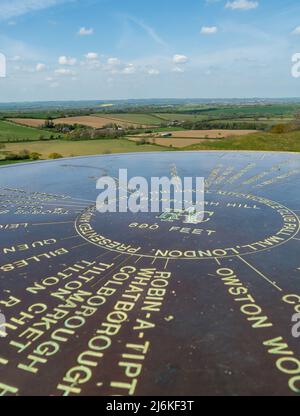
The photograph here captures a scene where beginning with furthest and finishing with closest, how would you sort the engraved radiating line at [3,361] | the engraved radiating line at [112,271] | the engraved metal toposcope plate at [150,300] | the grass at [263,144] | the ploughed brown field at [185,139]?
the ploughed brown field at [185,139]
the grass at [263,144]
the engraved radiating line at [112,271]
the engraved radiating line at [3,361]
the engraved metal toposcope plate at [150,300]

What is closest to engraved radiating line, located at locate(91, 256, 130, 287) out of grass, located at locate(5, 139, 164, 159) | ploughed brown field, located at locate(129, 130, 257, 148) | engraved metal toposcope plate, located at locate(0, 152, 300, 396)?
engraved metal toposcope plate, located at locate(0, 152, 300, 396)

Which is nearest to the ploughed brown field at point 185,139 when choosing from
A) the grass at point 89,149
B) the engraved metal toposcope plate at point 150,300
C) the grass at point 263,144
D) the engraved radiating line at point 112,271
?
the grass at point 89,149

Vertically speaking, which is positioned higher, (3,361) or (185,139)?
(185,139)

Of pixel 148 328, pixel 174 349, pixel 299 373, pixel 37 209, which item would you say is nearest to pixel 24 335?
pixel 148 328

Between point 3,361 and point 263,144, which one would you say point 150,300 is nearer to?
point 3,361

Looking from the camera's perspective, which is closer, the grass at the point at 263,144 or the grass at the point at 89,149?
the grass at the point at 263,144

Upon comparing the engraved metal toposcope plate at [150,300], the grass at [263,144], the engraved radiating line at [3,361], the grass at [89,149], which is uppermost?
the grass at [263,144]

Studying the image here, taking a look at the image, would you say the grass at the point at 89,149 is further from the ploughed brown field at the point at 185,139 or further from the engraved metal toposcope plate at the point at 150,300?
the engraved metal toposcope plate at the point at 150,300

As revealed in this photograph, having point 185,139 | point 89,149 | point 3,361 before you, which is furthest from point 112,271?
point 185,139

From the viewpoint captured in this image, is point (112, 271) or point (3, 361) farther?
point (112, 271)
